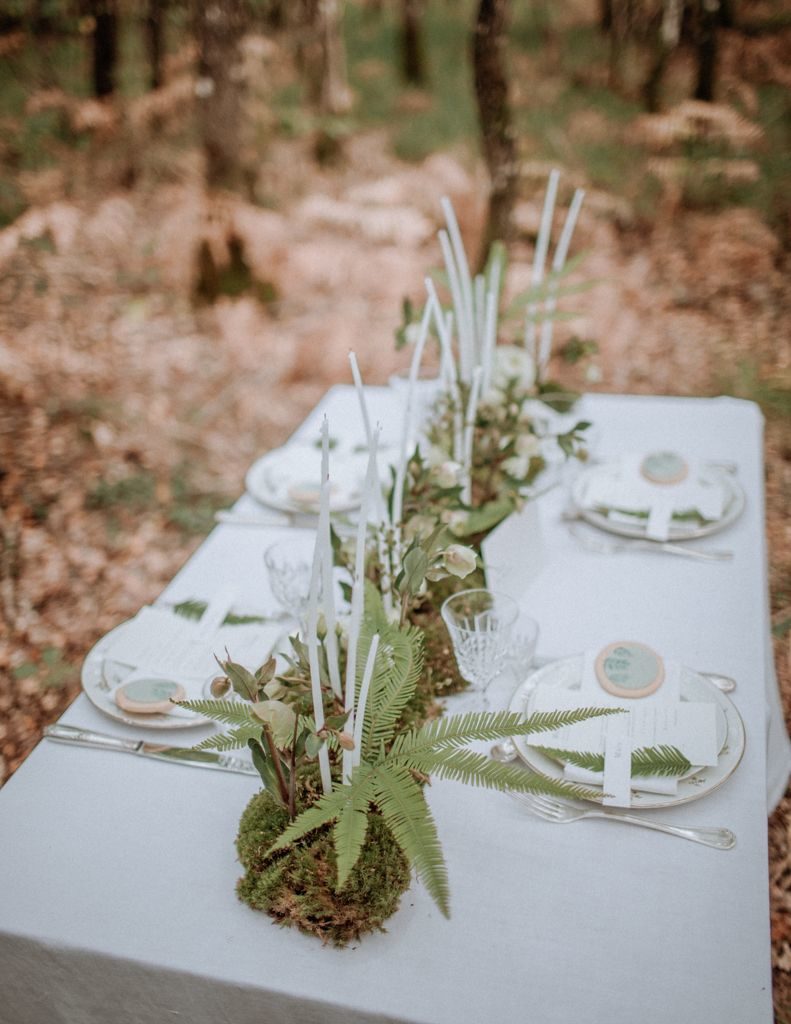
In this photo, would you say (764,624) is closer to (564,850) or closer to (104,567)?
(564,850)

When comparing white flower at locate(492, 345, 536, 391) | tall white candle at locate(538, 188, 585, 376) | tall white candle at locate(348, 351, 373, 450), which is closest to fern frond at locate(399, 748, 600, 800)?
tall white candle at locate(348, 351, 373, 450)

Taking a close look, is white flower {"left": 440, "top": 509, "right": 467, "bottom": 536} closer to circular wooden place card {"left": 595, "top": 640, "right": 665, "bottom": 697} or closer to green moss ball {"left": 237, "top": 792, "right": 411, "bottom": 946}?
circular wooden place card {"left": 595, "top": 640, "right": 665, "bottom": 697}

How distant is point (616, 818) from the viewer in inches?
40.6

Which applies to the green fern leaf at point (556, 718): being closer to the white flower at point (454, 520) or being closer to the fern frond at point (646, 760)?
the fern frond at point (646, 760)

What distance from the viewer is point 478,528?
1.50 metres

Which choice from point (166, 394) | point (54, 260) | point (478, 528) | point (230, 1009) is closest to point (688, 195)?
point (166, 394)

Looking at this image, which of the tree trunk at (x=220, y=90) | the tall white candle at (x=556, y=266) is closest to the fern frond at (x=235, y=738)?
the tall white candle at (x=556, y=266)

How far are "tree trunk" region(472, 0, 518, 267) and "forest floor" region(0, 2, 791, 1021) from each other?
0.29m

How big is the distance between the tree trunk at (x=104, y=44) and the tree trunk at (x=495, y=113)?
2.34m

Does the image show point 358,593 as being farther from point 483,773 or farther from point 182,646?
point 182,646

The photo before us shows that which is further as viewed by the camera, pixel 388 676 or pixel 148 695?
pixel 148 695

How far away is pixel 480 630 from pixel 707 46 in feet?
17.6

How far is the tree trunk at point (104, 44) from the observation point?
16.3ft

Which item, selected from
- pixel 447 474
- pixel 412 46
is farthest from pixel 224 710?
pixel 412 46
